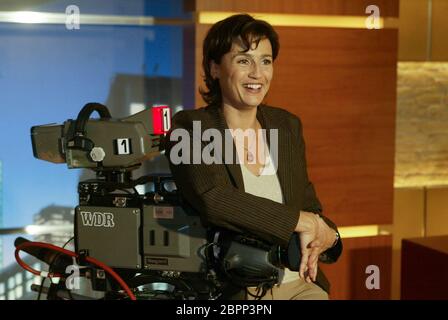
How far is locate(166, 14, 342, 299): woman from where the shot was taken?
2.10m

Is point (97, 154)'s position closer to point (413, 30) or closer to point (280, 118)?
point (280, 118)

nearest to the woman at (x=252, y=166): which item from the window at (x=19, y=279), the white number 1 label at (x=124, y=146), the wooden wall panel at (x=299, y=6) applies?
the white number 1 label at (x=124, y=146)

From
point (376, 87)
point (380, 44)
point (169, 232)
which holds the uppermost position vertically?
point (380, 44)

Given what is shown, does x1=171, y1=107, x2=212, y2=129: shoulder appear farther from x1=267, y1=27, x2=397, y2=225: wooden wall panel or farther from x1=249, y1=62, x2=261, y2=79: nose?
x1=267, y1=27, x2=397, y2=225: wooden wall panel

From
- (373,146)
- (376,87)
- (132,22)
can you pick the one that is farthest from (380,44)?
(132,22)

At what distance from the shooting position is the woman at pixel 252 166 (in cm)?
210

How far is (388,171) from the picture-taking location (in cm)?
376

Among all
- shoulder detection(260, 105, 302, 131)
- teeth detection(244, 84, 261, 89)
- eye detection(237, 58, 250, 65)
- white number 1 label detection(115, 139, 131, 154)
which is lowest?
white number 1 label detection(115, 139, 131, 154)

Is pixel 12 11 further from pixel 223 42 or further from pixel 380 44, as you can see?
pixel 380 44

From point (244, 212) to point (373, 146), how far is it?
5.86 feet

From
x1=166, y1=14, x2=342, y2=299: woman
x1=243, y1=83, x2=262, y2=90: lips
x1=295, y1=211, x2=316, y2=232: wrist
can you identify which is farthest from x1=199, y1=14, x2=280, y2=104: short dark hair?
x1=295, y1=211, x2=316, y2=232: wrist

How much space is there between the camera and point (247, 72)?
2277 millimetres

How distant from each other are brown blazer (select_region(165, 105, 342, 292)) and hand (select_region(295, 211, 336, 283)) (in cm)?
4

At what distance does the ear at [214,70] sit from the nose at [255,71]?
130mm
